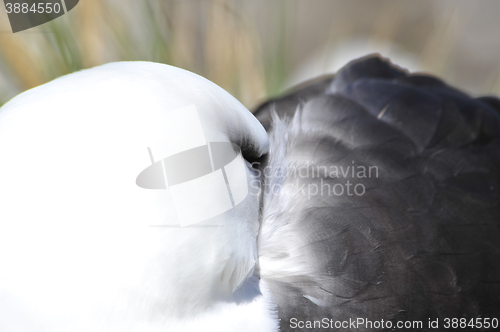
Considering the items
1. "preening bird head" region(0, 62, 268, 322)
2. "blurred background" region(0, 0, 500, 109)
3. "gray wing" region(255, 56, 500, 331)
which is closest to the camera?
"preening bird head" region(0, 62, 268, 322)

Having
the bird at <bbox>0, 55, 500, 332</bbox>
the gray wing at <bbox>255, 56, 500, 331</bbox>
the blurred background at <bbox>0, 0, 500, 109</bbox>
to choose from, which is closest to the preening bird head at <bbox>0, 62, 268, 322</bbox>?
the bird at <bbox>0, 55, 500, 332</bbox>

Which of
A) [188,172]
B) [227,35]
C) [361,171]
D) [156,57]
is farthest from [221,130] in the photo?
[227,35]

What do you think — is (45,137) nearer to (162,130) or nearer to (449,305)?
(162,130)

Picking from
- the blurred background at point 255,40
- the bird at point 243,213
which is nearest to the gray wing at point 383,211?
the bird at point 243,213

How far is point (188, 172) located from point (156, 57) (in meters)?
1.53

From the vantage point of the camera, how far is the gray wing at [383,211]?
981 mm

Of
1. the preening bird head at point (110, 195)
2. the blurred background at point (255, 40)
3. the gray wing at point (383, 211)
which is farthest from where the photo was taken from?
the blurred background at point (255, 40)

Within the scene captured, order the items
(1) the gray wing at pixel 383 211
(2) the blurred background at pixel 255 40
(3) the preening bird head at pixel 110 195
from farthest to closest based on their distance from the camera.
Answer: (2) the blurred background at pixel 255 40 → (1) the gray wing at pixel 383 211 → (3) the preening bird head at pixel 110 195

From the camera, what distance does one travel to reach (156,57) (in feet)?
6.81

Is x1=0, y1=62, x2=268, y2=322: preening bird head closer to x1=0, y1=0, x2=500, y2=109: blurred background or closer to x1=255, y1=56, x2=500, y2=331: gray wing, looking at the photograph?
x1=255, y1=56, x2=500, y2=331: gray wing

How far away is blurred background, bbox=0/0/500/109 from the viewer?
190 centimetres

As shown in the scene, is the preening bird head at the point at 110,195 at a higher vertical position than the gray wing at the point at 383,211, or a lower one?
higher

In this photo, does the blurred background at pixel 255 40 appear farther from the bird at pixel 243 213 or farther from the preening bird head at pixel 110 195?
the preening bird head at pixel 110 195

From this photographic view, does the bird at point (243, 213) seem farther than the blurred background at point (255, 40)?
No
